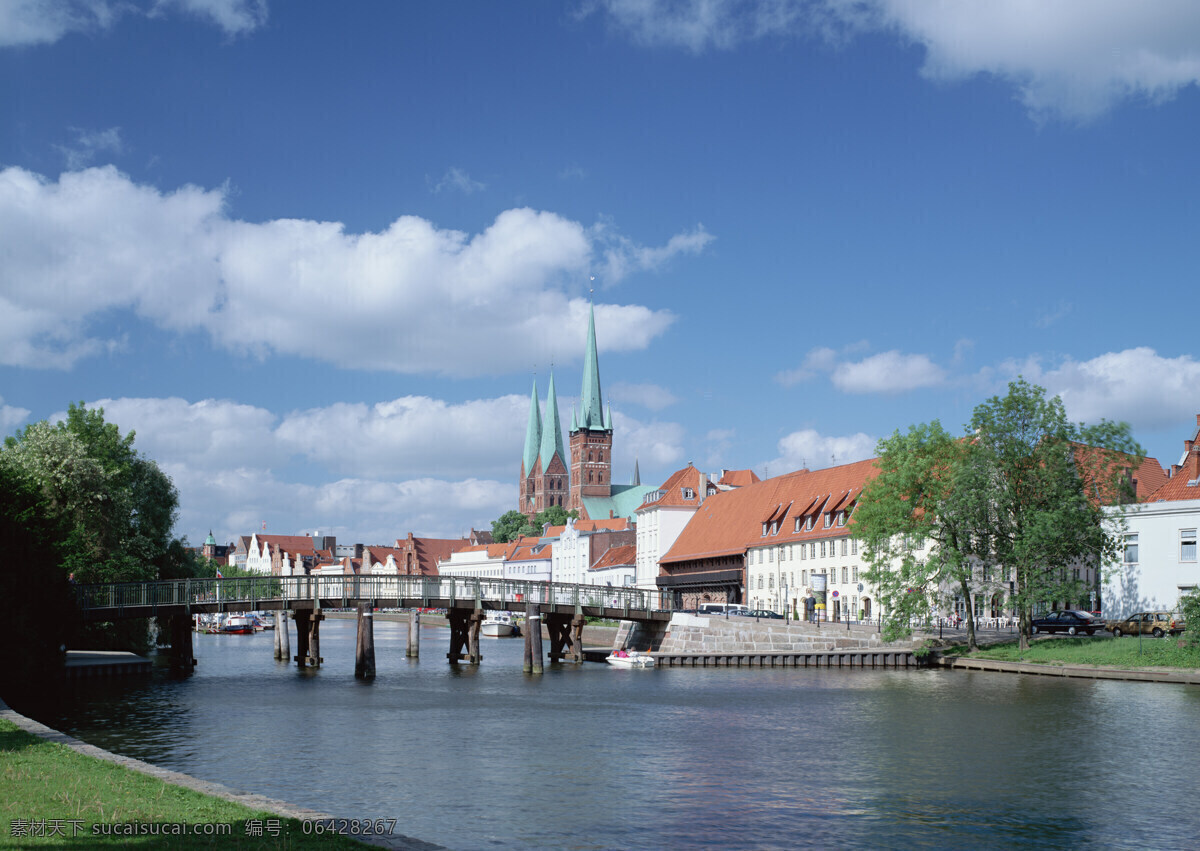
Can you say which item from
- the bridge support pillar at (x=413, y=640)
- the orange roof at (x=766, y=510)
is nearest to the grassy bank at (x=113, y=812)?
the bridge support pillar at (x=413, y=640)

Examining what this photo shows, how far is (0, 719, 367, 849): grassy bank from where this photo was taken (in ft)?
52.0

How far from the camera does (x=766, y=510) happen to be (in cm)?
11206

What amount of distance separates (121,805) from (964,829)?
52.5ft

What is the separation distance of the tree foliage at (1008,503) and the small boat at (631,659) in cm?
1542

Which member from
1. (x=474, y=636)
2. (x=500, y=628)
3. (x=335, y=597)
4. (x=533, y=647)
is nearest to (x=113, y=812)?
(x=533, y=647)

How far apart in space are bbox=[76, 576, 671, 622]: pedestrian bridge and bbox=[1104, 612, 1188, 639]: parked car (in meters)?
27.9

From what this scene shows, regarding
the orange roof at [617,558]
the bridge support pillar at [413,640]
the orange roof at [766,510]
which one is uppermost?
the orange roof at [766,510]

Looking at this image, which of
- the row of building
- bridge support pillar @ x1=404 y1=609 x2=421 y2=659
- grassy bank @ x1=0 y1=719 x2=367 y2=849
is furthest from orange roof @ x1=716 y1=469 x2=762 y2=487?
grassy bank @ x1=0 y1=719 x2=367 y2=849

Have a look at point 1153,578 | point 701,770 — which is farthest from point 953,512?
point 701,770

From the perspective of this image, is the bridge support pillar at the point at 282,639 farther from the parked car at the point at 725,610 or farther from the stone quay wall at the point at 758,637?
the parked car at the point at 725,610

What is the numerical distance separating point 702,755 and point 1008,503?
1432 inches

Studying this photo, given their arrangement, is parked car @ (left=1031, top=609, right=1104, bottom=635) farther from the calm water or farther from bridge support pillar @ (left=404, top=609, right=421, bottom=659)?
bridge support pillar @ (left=404, top=609, right=421, bottom=659)

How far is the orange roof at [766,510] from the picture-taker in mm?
100250

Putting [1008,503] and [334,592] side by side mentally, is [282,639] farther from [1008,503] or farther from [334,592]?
[1008,503]
